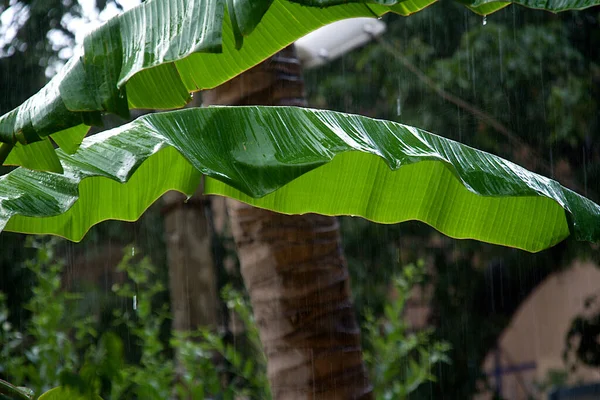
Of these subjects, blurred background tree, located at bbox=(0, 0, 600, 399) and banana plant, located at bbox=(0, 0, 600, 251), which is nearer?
banana plant, located at bbox=(0, 0, 600, 251)

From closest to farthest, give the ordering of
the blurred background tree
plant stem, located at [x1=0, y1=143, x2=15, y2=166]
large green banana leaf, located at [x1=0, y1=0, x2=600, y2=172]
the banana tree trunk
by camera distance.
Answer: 1. large green banana leaf, located at [x1=0, y1=0, x2=600, y2=172]
2. plant stem, located at [x1=0, y1=143, x2=15, y2=166]
3. the banana tree trunk
4. the blurred background tree

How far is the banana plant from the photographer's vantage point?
3.84ft

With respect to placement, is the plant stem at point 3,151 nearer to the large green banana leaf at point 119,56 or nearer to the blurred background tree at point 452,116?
the large green banana leaf at point 119,56

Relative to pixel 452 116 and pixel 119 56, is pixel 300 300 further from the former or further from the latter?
pixel 452 116

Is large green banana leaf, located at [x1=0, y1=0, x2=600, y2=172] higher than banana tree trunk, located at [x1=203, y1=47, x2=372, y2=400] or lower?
higher

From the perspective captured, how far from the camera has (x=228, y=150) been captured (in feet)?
4.52

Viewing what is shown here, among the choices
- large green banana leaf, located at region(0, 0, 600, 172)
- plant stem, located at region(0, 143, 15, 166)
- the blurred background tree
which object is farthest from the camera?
the blurred background tree

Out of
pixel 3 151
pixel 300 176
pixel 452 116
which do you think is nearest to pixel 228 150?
pixel 300 176

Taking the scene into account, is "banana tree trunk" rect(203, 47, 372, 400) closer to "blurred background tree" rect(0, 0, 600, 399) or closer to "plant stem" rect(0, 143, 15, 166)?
"plant stem" rect(0, 143, 15, 166)

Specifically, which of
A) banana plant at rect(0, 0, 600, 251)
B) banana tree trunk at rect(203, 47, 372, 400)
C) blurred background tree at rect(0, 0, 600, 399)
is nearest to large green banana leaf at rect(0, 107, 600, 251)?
banana plant at rect(0, 0, 600, 251)

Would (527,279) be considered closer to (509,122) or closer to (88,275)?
(509,122)

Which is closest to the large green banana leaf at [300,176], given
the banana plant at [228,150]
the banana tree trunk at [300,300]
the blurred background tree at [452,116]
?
the banana plant at [228,150]

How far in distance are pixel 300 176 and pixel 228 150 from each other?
24cm

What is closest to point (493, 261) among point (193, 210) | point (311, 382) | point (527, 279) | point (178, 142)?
point (527, 279)
